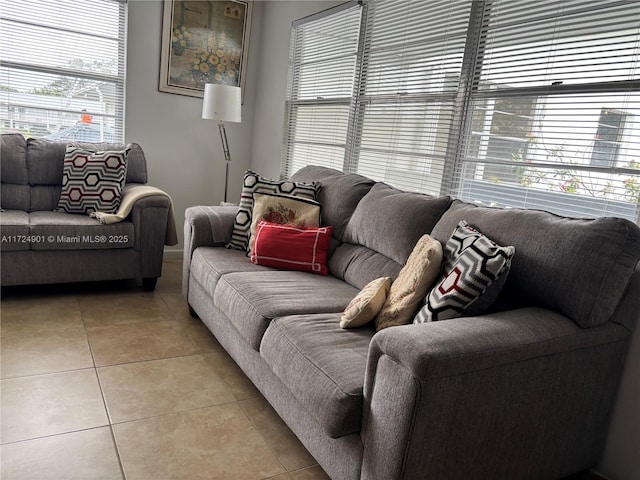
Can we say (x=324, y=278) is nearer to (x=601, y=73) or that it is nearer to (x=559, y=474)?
(x=559, y=474)

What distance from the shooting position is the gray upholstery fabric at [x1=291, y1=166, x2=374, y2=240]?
8.86 feet

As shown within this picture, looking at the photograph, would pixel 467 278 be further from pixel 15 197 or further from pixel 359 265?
pixel 15 197

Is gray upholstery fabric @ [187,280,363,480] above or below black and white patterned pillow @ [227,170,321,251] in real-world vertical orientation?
below

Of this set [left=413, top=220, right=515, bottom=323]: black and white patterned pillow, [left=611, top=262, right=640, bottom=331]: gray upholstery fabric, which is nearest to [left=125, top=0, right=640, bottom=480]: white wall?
[left=413, top=220, right=515, bottom=323]: black and white patterned pillow

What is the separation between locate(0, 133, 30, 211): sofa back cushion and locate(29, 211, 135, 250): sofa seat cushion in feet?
0.59

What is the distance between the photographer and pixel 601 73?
6.33 feet

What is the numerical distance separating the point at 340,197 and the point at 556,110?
1.14 meters

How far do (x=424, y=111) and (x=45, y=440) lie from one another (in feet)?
7.68

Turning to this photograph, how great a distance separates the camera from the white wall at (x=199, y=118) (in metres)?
3.89

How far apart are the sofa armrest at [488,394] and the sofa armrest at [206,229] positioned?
5.54ft

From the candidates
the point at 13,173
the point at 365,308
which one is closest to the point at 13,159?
the point at 13,173

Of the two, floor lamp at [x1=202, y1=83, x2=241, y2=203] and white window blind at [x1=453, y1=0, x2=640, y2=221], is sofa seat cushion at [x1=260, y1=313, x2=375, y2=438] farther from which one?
floor lamp at [x1=202, y1=83, x2=241, y2=203]

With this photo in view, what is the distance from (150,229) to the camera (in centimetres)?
321

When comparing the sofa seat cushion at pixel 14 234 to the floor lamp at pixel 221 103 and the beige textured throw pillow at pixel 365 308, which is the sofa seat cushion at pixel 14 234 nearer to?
the floor lamp at pixel 221 103
